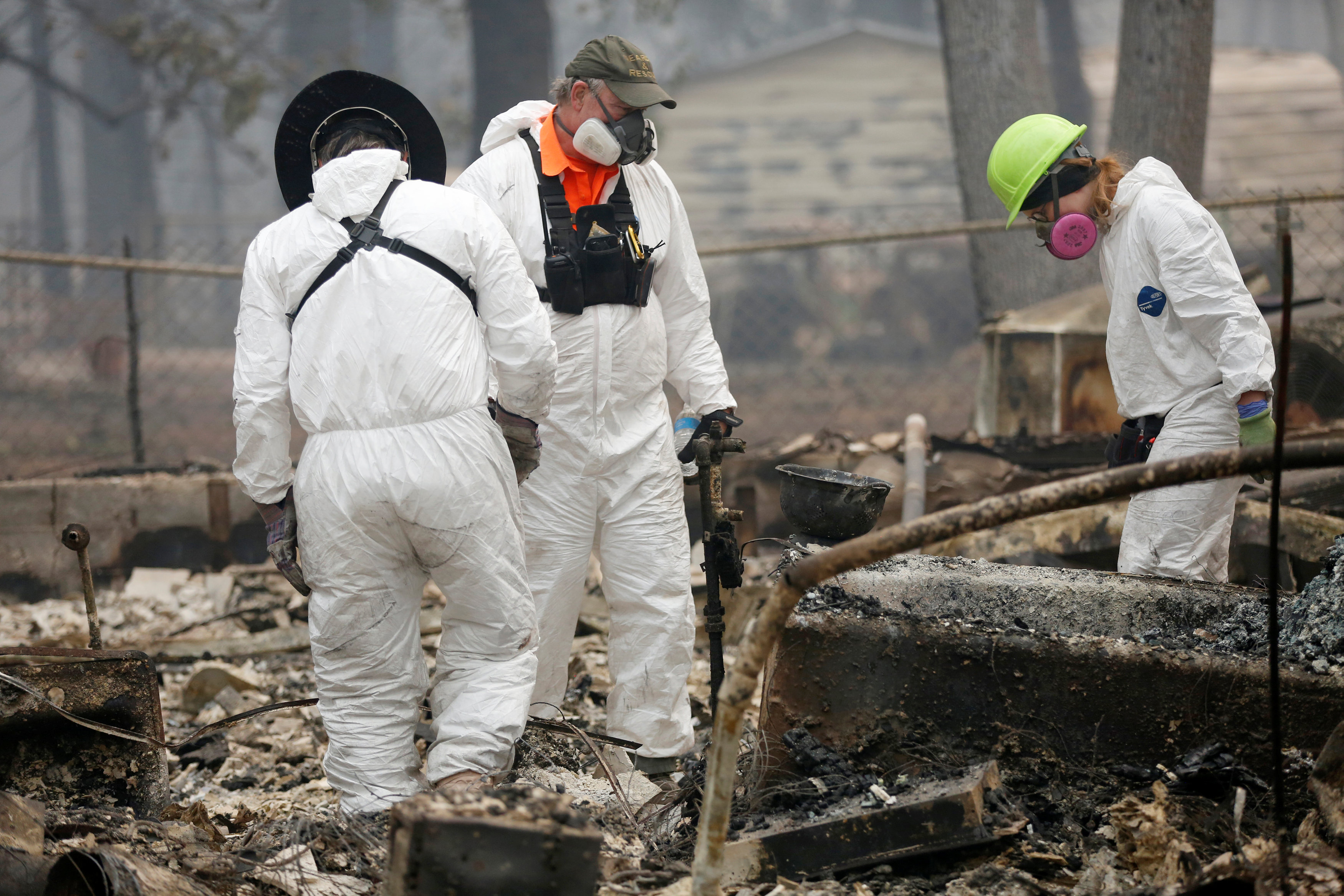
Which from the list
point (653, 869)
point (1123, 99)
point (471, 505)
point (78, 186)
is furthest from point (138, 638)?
point (78, 186)

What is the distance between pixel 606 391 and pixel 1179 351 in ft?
6.05

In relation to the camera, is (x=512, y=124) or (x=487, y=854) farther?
(x=512, y=124)

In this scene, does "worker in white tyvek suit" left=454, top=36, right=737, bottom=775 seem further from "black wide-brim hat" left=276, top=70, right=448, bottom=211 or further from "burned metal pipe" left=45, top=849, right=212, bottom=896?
"burned metal pipe" left=45, top=849, right=212, bottom=896

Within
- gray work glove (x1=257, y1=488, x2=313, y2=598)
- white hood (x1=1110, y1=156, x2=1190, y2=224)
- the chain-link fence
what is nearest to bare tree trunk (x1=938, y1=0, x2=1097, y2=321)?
the chain-link fence

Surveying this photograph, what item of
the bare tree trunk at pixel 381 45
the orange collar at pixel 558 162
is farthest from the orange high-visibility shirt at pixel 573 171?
the bare tree trunk at pixel 381 45

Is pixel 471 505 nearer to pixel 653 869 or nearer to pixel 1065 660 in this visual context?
pixel 653 869

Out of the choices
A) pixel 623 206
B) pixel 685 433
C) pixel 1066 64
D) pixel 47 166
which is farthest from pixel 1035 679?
pixel 47 166

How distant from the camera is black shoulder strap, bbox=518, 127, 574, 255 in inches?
140

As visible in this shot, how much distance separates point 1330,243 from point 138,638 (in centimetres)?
1472

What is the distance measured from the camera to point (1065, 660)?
9.36 feet

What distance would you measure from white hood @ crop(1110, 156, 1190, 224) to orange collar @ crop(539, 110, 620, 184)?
5.42 feet

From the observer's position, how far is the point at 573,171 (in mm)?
3586

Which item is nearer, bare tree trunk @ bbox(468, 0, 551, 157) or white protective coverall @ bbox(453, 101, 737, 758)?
white protective coverall @ bbox(453, 101, 737, 758)

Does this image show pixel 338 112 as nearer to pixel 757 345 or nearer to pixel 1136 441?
pixel 1136 441
